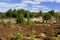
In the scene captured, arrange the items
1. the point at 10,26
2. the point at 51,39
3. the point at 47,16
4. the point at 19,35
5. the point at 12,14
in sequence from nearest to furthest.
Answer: the point at 19,35
the point at 51,39
the point at 10,26
the point at 47,16
the point at 12,14

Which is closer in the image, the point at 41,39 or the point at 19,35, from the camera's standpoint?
the point at 19,35

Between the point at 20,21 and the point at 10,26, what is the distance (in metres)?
11.0

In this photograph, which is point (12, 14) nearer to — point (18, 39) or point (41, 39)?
point (41, 39)

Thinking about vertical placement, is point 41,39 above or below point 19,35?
below

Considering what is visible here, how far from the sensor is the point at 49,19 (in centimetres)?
9075

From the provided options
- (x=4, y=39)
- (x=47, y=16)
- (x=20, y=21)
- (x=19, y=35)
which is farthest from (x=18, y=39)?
(x=47, y=16)

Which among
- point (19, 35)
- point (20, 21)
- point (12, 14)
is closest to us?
point (19, 35)

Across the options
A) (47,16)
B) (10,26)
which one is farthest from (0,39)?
(47,16)

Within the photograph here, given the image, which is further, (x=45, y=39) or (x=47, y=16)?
(x=47, y=16)

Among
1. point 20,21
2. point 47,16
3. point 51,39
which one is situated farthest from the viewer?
point 47,16

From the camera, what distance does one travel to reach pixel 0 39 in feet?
103

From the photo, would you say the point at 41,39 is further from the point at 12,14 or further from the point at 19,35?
the point at 12,14

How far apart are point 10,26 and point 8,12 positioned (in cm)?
6998

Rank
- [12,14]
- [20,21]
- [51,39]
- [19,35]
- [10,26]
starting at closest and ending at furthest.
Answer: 1. [19,35]
2. [51,39]
3. [10,26]
4. [20,21]
5. [12,14]
